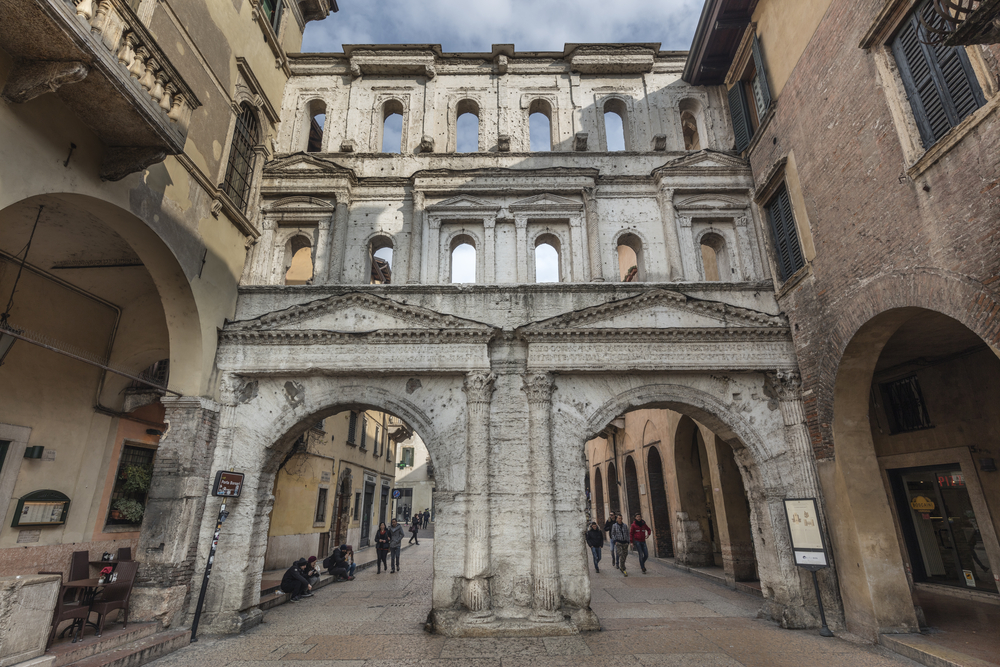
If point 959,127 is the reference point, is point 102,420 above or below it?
below

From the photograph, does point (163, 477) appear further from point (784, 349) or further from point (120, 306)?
point (784, 349)

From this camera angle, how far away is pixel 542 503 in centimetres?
995

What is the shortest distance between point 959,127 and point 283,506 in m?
18.2

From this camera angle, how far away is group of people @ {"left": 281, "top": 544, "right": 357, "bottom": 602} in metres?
12.4

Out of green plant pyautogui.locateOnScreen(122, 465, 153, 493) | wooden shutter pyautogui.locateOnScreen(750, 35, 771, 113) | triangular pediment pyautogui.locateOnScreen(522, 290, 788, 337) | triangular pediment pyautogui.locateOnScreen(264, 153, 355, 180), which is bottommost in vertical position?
green plant pyautogui.locateOnScreen(122, 465, 153, 493)

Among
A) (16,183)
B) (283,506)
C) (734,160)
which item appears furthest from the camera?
(283,506)

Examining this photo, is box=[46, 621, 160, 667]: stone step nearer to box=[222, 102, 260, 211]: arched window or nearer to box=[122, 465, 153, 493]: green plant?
box=[122, 465, 153, 493]: green plant

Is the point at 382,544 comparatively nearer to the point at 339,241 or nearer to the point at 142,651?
the point at 142,651

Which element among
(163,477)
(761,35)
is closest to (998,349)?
(761,35)

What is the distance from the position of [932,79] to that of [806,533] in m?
7.70

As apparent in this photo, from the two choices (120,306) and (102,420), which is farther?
(120,306)

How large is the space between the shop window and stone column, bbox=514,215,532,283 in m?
9.84

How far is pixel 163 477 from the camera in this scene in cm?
960

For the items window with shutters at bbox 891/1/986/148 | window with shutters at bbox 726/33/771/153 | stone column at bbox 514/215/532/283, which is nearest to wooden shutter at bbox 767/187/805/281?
window with shutters at bbox 726/33/771/153
